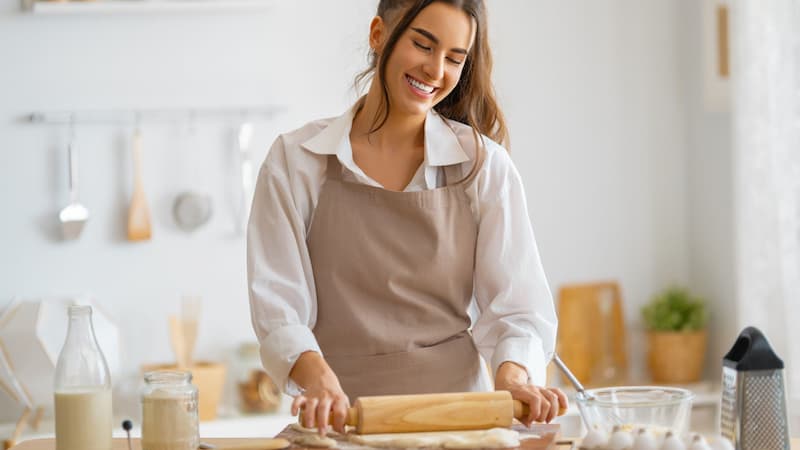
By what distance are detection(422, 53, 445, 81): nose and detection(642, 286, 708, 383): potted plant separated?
208cm

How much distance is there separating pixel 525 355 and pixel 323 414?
1.18 feet

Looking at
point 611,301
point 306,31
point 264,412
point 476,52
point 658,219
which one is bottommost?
point 264,412

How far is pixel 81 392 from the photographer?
4.91 ft

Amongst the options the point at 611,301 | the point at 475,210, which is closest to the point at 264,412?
the point at 611,301

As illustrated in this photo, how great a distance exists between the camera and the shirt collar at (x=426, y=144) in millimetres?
1799

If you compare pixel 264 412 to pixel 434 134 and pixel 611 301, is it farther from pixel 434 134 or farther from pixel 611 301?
pixel 434 134

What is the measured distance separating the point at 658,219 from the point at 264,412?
1.40 meters

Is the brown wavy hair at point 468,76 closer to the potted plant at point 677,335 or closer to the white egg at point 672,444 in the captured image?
the white egg at point 672,444

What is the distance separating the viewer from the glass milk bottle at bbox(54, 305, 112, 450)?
4.88 feet

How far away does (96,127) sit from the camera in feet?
10.9

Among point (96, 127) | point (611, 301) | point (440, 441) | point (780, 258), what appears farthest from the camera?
point (611, 301)

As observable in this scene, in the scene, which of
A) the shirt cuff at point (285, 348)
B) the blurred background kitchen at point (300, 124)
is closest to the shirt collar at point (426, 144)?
the shirt cuff at point (285, 348)

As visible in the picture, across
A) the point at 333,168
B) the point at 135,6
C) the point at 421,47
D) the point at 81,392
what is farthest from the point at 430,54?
the point at 135,6

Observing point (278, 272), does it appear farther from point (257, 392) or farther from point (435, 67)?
point (257, 392)
